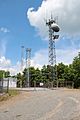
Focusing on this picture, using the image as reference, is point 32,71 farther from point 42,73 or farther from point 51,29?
point 51,29

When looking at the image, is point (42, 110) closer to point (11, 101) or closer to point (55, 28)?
point (11, 101)

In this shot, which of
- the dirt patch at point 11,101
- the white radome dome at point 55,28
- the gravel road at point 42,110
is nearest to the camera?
the gravel road at point 42,110

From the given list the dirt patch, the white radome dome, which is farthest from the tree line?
the dirt patch

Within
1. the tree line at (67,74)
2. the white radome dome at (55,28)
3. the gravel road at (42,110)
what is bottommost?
the gravel road at (42,110)

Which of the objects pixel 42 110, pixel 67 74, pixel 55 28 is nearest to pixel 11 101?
pixel 42 110

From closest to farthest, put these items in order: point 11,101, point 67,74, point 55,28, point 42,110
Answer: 1. point 42,110
2. point 11,101
3. point 55,28
4. point 67,74

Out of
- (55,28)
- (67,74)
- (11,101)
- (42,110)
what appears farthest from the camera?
(67,74)

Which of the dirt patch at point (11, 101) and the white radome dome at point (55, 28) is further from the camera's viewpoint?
the white radome dome at point (55, 28)

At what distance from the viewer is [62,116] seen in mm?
19562

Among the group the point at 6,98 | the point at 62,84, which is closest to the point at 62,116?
the point at 6,98

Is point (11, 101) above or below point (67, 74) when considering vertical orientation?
below

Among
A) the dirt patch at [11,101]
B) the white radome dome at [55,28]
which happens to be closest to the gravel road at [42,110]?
the dirt patch at [11,101]

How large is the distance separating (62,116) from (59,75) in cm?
11314

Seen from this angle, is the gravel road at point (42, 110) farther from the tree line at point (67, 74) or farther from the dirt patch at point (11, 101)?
the tree line at point (67, 74)
